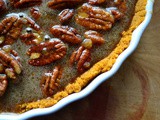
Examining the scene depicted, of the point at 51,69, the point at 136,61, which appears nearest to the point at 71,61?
the point at 51,69

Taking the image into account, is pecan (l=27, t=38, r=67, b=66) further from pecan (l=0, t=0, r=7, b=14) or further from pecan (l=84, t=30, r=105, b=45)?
pecan (l=0, t=0, r=7, b=14)

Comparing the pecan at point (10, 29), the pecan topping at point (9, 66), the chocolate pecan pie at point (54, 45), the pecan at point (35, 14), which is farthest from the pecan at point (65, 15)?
the pecan topping at point (9, 66)

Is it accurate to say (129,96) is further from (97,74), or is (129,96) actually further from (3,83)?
(3,83)

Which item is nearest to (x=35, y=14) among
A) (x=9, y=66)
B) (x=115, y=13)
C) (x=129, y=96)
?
(x=9, y=66)

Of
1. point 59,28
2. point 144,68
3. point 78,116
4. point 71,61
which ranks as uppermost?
point 59,28

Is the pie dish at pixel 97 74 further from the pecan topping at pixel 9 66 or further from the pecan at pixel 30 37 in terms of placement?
the pecan at pixel 30 37

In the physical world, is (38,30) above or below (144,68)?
above

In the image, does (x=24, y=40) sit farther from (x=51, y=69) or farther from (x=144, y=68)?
(x=144, y=68)
